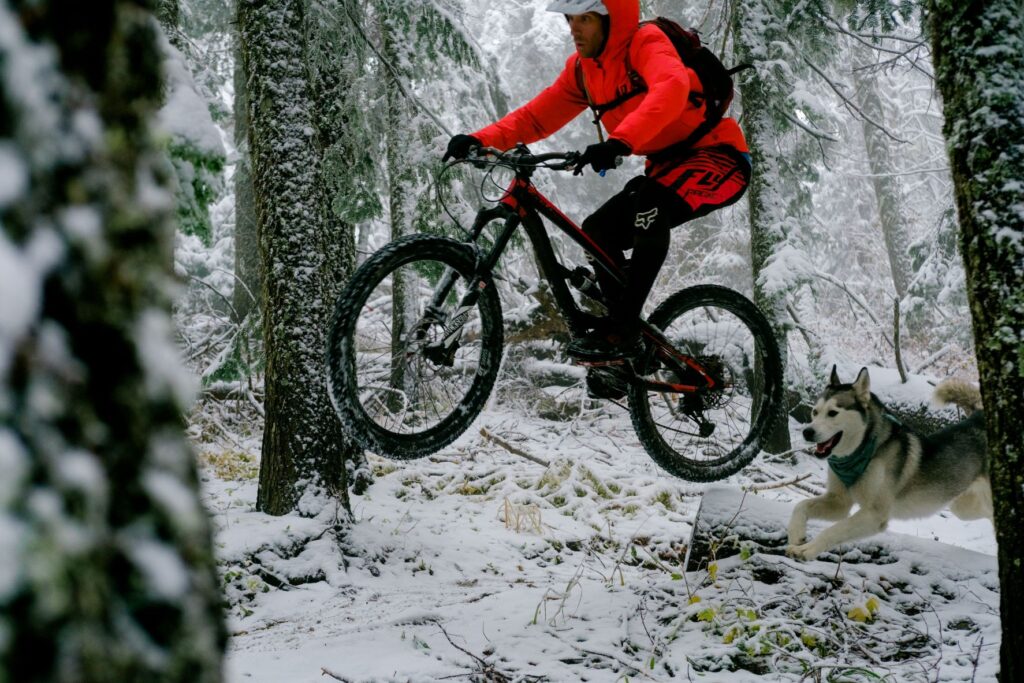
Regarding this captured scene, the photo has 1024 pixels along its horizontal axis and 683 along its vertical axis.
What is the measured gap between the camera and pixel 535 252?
4.09m

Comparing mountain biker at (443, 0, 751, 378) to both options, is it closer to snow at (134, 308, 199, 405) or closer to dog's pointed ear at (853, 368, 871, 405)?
dog's pointed ear at (853, 368, 871, 405)

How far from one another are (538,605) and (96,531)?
3916mm

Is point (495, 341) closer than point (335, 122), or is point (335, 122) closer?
point (495, 341)

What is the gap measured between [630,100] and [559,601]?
3.11 meters

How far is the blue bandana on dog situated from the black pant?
197 centimetres

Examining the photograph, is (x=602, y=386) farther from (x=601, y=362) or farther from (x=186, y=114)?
(x=186, y=114)

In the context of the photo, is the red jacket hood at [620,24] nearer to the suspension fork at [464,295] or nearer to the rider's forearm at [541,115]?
the rider's forearm at [541,115]

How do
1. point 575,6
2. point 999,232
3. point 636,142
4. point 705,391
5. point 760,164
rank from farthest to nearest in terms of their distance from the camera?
point 760,164 → point 705,391 → point 575,6 → point 636,142 → point 999,232

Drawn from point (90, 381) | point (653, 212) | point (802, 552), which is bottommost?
point (802, 552)

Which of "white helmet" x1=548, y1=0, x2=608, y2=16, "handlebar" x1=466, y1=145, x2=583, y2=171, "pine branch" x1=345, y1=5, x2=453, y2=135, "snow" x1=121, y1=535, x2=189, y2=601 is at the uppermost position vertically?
"pine branch" x1=345, y1=5, x2=453, y2=135

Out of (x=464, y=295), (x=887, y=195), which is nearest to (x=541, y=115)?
(x=464, y=295)

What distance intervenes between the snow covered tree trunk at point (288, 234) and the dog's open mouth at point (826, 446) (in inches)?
142

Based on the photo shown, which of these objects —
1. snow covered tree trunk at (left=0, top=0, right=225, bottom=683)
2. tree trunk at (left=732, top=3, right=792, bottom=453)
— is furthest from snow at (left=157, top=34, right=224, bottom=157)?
tree trunk at (left=732, top=3, right=792, bottom=453)

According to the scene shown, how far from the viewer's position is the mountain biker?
385 cm
